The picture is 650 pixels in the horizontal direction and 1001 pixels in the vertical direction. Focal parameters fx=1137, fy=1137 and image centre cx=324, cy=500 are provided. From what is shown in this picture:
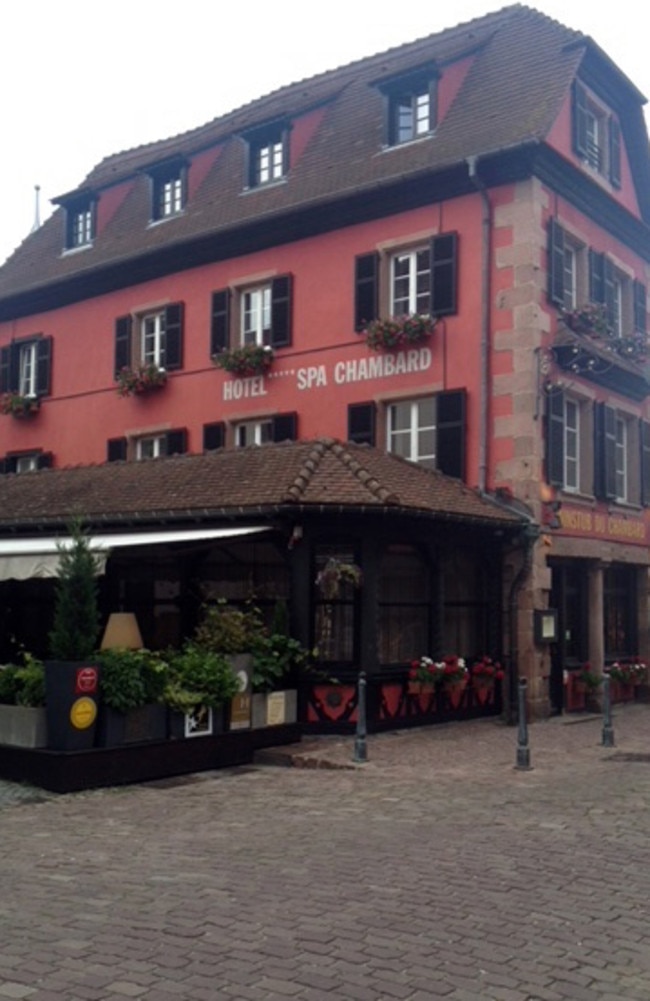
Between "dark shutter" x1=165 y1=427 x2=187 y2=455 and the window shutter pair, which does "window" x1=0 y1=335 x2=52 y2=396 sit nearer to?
the window shutter pair

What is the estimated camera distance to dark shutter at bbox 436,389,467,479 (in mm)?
17906

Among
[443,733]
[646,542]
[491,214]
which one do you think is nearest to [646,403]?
[646,542]

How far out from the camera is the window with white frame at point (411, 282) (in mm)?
18908

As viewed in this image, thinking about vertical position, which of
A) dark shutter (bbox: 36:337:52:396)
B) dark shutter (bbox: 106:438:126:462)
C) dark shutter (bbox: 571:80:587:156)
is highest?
dark shutter (bbox: 571:80:587:156)

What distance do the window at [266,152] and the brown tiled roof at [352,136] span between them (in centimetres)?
26

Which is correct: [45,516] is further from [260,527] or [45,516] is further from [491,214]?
[491,214]

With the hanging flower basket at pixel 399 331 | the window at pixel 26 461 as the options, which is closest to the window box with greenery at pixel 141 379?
the window at pixel 26 461

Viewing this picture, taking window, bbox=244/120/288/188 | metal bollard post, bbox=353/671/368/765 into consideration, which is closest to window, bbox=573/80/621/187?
window, bbox=244/120/288/188

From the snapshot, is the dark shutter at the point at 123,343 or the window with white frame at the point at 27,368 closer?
the dark shutter at the point at 123,343

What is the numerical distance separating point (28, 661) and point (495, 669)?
7.52 m

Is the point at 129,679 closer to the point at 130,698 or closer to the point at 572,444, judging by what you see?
the point at 130,698

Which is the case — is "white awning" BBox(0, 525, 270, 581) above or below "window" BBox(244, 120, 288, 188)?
below

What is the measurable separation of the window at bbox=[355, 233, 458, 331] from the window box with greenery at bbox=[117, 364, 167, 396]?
478cm

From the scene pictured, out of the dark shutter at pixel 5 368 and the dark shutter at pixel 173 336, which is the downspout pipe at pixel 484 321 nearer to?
the dark shutter at pixel 173 336
